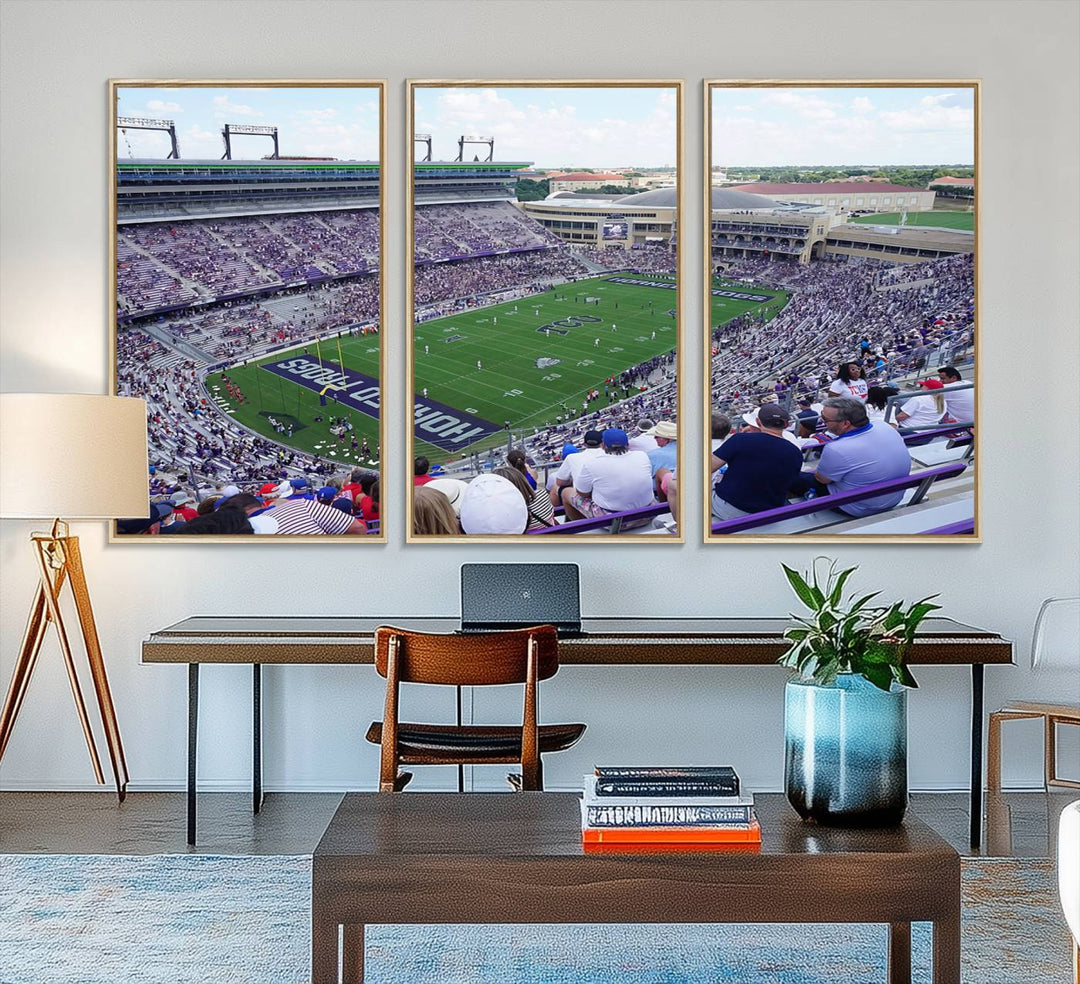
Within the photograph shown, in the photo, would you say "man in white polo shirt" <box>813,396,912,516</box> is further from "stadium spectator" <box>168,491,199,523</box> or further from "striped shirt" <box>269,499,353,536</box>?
"stadium spectator" <box>168,491,199,523</box>

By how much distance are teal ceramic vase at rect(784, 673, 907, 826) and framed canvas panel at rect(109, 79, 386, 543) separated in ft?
8.17

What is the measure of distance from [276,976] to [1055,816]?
8.87 feet

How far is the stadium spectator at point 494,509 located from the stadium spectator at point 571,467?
0.13 meters

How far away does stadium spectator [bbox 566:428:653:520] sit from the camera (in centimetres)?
446

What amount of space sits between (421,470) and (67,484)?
1208 mm

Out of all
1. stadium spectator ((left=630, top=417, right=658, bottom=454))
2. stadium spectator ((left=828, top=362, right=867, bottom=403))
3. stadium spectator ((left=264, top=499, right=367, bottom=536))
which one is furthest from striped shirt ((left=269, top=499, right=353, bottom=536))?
stadium spectator ((left=828, top=362, right=867, bottom=403))

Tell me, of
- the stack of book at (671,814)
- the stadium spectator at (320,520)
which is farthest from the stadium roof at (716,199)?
the stack of book at (671,814)

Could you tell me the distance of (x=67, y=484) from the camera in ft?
12.9

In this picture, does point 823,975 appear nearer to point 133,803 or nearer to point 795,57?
point 133,803

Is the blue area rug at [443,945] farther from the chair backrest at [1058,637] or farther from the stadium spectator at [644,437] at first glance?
the stadium spectator at [644,437]

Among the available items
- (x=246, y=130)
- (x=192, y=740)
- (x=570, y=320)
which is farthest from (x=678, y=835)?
(x=246, y=130)

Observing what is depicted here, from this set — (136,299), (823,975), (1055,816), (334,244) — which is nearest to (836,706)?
(823,975)

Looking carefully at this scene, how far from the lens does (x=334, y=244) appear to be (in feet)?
14.8

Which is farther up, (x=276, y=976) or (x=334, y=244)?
(x=334, y=244)
